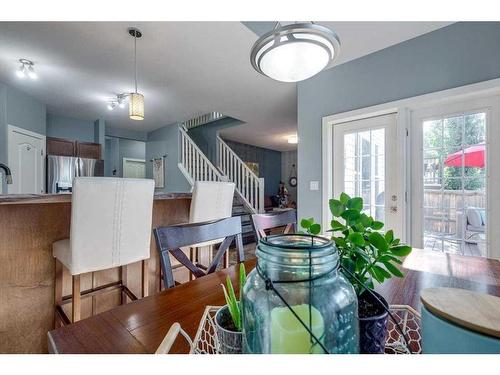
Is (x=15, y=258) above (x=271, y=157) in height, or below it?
below

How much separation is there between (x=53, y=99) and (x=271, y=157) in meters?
6.08

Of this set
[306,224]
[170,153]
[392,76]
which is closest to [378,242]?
[306,224]

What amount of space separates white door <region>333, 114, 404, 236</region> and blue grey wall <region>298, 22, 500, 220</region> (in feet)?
0.69

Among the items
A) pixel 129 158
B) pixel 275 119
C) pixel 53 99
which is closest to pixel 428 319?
pixel 275 119

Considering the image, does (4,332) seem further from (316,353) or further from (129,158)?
(129,158)

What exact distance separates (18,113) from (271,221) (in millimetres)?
4510

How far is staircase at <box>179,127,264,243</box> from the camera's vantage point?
475cm

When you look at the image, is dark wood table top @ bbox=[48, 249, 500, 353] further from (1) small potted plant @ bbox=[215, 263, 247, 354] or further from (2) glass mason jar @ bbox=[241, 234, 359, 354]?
(2) glass mason jar @ bbox=[241, 234, 359, 354]

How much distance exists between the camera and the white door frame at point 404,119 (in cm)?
198

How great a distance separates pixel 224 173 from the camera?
212 inches

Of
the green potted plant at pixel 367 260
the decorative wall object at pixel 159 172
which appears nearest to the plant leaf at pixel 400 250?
the green potted plant at pixel 367 260

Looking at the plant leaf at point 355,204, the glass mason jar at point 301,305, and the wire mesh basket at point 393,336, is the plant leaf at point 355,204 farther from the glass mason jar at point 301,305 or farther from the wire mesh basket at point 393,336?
the wire mesh basket at point 393,336

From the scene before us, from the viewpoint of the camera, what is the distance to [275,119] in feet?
15.7

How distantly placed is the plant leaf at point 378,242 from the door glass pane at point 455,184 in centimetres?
235
